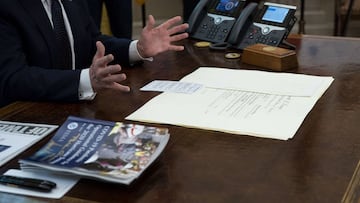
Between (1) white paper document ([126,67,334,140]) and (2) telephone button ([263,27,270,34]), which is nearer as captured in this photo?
(1) white paper document ([126,67,334,140])

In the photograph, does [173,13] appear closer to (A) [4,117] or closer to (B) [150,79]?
(B) [150,79]

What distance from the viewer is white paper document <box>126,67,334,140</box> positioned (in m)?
1.12

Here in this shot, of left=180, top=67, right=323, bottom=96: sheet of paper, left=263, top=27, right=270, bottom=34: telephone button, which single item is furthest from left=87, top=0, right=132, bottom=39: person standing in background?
left=180, top=67, right=323, bottom=96: sheet of paper

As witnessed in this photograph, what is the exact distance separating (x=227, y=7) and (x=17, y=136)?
90 centimetres

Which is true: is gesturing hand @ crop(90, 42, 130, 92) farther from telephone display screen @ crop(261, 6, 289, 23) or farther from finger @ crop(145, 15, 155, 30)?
telephone display screen @ crop(261, 6, 289, 23)

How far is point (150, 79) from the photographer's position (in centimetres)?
147

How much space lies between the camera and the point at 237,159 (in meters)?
0.98

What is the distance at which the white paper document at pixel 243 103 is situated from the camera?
112cm

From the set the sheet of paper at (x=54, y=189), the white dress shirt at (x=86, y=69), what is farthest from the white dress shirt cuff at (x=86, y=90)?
the sheet of paper at (x=54, y=189)

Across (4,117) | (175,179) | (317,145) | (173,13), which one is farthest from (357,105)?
(173,13)

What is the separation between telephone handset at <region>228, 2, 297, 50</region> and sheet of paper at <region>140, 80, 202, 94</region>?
1.17 feet

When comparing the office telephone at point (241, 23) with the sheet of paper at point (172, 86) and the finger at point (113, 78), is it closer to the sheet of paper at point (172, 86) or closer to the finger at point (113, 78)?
the sheet of paper at point (172, 86)

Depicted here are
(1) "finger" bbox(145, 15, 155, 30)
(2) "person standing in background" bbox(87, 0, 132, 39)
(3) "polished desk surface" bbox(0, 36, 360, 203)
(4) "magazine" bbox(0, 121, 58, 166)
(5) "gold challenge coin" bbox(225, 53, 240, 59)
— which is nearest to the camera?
(3) "polished desk surface" bbox(0, 36, 360, 203)

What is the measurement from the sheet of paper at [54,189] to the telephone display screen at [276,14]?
951 millimetres
